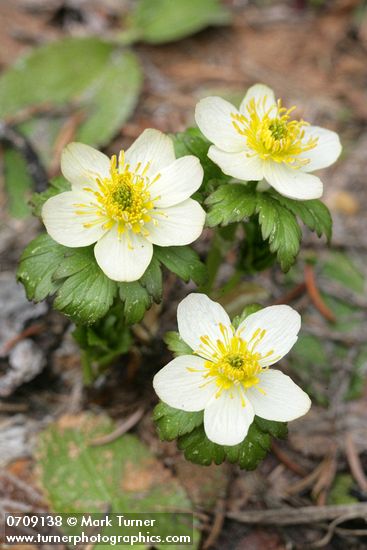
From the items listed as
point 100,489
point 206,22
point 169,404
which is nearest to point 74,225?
point 169,404

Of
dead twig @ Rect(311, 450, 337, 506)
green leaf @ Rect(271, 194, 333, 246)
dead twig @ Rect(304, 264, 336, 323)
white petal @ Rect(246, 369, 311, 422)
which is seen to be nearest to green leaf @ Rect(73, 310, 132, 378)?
white petal @ Rect(246, 369, 311, 422)

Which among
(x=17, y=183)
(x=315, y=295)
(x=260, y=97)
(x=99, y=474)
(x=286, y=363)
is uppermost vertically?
(x=260, y=97)

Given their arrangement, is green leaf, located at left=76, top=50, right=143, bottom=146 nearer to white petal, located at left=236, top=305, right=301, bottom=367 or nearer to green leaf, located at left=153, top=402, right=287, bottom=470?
white petal, located at left=236, top=305, right=301, bottom=367

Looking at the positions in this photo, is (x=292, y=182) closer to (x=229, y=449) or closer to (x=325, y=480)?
(x=229, y=449)

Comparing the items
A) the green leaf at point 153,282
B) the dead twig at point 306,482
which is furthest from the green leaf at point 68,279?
the dead twig at point 306,482

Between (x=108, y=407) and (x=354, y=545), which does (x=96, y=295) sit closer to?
(x=108, y=407)

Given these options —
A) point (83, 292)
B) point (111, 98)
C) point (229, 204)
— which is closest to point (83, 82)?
point (111, 98)
